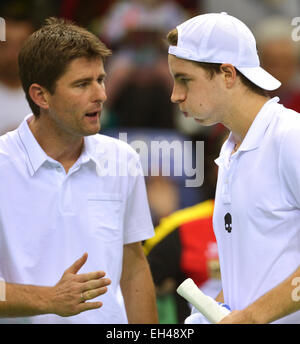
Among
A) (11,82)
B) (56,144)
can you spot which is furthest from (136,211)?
(11,82)

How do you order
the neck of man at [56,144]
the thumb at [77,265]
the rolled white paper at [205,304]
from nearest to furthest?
1. the rolled white paper at [205,304]
2. the thumb at [77,265]
3. the neck of man at [56,144]

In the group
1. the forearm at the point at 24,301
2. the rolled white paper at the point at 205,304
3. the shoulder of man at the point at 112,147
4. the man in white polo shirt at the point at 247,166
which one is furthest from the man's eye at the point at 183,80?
the forearm at the point at 24,301

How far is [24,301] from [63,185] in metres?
0.50

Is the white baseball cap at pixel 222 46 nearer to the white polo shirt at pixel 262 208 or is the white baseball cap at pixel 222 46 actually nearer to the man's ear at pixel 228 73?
the man's ear at pixel 228 73

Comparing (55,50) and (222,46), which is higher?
(55,50)

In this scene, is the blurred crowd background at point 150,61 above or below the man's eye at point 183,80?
above

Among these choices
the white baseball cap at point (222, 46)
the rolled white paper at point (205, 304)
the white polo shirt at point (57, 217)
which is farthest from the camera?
the white polo shirt at point (57, 217)

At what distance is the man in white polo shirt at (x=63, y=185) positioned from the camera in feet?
10.7

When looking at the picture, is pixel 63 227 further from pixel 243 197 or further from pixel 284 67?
pixel 284 67

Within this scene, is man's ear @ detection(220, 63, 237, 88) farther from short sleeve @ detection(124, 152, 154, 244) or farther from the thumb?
the thumb

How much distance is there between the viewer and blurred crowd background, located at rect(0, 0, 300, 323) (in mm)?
5230

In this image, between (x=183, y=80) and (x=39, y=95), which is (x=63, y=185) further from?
(x=183, y=80)

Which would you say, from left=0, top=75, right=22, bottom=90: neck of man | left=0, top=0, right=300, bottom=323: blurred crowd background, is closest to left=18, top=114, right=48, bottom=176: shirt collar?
left=0, top=0, right=300, bottom=323: blurred crowd background

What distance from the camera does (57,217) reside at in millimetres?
3271
